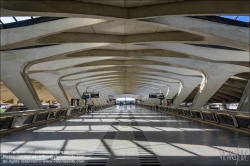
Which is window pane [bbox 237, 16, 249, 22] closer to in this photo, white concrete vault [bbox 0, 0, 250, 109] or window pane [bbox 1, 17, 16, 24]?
white concrete vault [bbox 0, 0, 250, 109]

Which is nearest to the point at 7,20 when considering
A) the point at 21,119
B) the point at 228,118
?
the point at 21,119

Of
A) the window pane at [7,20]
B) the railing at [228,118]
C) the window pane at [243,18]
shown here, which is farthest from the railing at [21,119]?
the window pane at [243,18]

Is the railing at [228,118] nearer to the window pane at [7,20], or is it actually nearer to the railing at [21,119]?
the railing at [21,119]

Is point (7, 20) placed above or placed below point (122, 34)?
above

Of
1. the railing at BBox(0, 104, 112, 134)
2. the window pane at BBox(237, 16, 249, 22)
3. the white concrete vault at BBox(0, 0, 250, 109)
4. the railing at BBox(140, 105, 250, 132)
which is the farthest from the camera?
the window pane at BBox(237, 16, 249, 22)

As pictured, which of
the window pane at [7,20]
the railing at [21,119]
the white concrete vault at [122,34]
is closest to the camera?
the railing at [21,119]

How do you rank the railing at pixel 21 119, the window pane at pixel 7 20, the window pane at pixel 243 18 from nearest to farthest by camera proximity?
the railing at pixel 21 119 < the window pane at pixel 243 18 < the window pane at pixel 7 20

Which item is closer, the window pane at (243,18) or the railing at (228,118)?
the railing at (228,118)

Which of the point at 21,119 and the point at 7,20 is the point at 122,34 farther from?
the point at 21,119

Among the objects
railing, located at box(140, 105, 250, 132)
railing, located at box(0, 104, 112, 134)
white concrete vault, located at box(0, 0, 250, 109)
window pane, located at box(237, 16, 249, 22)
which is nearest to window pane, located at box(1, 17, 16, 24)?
white concrete vault, located at box(0, 0, 250, 109)

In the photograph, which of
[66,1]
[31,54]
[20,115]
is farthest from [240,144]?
[31,54]

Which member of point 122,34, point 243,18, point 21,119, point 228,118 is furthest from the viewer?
point 122,34

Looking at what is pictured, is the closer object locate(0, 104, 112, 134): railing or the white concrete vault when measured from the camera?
locate(0, 104, 112, 134): railing

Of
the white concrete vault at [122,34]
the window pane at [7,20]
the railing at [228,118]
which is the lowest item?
the railing at [228,118]
